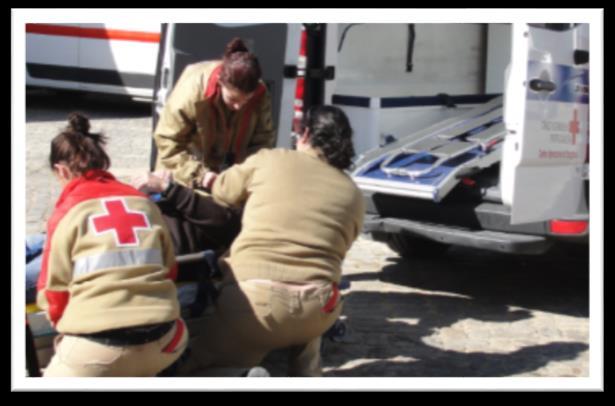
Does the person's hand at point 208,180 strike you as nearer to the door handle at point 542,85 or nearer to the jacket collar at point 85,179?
the jacket collar at point 85,179

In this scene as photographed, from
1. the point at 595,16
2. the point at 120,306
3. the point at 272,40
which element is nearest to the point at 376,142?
the point at 272,40

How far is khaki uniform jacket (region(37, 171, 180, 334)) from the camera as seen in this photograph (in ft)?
10.9

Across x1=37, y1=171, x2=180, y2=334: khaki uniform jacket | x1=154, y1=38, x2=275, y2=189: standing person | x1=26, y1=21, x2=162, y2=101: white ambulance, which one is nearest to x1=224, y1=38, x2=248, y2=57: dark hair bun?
x1=154, y1=38, x2=275, y2=189: standing person

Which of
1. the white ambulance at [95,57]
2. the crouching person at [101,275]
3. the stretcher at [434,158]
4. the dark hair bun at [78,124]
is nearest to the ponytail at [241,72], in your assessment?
the dark hair bun at [78,124]

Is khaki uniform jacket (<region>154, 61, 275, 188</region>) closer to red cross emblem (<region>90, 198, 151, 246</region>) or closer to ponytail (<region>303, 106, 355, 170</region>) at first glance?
ponytail (<region>303, 106, 355, 170</region>)

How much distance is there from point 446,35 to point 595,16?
286 centimetres

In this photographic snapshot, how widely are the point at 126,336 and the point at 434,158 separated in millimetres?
3324

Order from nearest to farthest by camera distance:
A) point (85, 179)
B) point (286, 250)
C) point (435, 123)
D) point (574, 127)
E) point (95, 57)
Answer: point (85, 179) → point (286, 250) → point (574, 127) → point (435, 123) → point (95, 57)

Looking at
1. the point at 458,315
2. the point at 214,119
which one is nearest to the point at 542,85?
the point at 458,315

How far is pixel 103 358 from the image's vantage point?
3.38 m

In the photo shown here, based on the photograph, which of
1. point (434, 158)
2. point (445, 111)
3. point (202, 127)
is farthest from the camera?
point (445, 111)

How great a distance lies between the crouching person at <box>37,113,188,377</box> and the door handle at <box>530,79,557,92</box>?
2.42 meters

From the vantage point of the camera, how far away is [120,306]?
3355 millimetres

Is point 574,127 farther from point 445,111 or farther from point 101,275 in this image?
point 101,275
